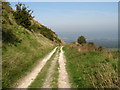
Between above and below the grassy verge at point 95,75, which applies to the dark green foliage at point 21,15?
above

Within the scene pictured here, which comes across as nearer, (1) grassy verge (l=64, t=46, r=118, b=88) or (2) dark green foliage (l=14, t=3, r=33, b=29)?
(1) grassy verge (l=64, t=46, r=118, b=88)

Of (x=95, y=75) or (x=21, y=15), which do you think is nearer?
(x=95, y=75)

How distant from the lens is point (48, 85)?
33.0 ft

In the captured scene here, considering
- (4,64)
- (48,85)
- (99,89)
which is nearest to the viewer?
(99,89)

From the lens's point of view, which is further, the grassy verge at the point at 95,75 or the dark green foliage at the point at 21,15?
the dark green foliage at the point at 21,15

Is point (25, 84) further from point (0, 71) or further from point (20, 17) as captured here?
point (20, 17)

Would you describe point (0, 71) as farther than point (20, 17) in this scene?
No

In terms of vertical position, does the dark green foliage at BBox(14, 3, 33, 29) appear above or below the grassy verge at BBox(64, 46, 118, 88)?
above

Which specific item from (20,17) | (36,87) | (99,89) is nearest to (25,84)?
(36,87)

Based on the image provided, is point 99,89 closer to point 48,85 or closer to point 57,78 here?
point 48,85

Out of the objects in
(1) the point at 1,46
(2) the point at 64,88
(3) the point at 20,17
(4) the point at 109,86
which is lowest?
(2) the point at 64,88

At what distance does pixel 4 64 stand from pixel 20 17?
24.8 m

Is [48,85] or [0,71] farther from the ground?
[0,71]

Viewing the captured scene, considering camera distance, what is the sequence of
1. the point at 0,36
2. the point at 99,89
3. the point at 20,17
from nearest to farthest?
1. the point at 99,89
2. the point at 0,36
3. the point at 20,17
